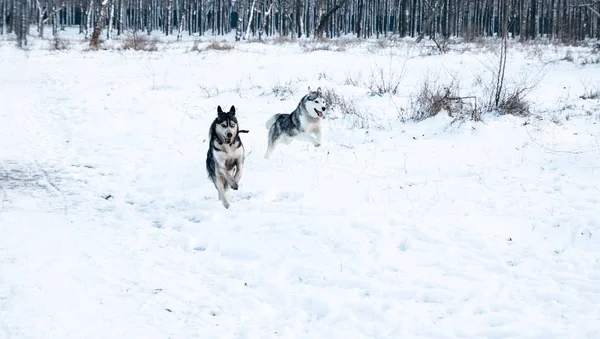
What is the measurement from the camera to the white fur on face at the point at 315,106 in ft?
32.1

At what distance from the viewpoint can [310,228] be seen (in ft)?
21.0

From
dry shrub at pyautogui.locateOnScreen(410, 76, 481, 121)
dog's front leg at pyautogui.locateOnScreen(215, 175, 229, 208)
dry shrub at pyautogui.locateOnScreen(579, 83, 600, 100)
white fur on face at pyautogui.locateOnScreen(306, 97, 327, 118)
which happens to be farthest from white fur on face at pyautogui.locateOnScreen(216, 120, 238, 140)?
dry shrub at pyautogui.locateOnScreen(579, 83, 600, 100)

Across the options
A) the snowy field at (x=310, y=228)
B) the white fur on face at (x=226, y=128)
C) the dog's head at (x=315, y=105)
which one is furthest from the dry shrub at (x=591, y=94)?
the white fur on face at (x=226, y=128)

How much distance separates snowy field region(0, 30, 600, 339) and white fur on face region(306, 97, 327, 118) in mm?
763

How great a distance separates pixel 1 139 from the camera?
35.7 ft

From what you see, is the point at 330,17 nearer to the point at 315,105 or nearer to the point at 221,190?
the point at 315,105

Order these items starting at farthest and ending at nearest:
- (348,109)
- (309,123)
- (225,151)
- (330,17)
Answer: (330,17)
(348,109)
(309,123)
(225,151)

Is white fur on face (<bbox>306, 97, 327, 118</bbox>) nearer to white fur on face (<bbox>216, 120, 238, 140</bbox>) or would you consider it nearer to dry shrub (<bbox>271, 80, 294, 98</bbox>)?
white fur on face (<bbox>216, 120, 238, 140</bbox>)

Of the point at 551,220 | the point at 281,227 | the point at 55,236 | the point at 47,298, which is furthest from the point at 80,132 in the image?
the point at 551,220

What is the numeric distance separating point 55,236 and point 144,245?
3.22 feet

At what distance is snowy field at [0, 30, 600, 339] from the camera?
4.48 m

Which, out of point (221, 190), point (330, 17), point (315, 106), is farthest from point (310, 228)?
point (330, 17)

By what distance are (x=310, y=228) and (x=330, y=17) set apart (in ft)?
188

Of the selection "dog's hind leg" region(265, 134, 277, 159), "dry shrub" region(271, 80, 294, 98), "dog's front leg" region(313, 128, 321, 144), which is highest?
"dry shrub" region(271, 80, 294, 98)
